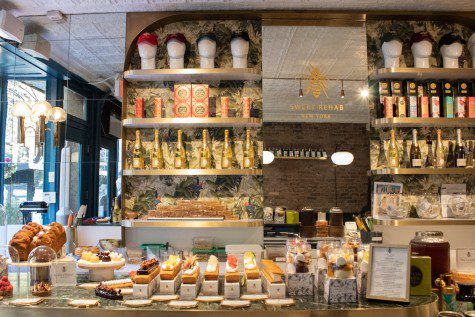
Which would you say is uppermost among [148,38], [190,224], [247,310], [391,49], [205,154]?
[148,38]

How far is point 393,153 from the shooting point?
4.35m

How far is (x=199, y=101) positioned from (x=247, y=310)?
2.44 m

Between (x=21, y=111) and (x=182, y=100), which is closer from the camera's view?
(x=21, y=111)

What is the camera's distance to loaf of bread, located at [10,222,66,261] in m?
2.80

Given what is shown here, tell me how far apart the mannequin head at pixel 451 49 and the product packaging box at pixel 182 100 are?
96.4 inches

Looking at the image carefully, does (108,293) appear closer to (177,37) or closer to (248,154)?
(248,154)

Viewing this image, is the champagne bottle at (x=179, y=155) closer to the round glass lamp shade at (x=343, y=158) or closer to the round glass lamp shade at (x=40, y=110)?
the round glass lamp shade at (x=40, y=110)

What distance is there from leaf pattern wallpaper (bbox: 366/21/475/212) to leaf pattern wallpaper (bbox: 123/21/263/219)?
1.11 metres

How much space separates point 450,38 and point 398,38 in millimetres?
489

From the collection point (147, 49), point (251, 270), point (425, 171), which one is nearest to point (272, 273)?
point (251, 270)

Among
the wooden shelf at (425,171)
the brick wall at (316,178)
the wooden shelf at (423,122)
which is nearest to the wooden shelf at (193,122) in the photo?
the brick wall at (316,178)

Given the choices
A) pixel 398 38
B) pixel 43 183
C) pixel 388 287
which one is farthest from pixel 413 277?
pixel 43 183

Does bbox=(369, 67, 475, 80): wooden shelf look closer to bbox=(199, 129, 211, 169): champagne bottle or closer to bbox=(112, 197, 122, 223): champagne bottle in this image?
bbox=(199, 129, 211, 169): champagne bottle

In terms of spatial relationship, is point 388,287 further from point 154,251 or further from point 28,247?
point 154,251
